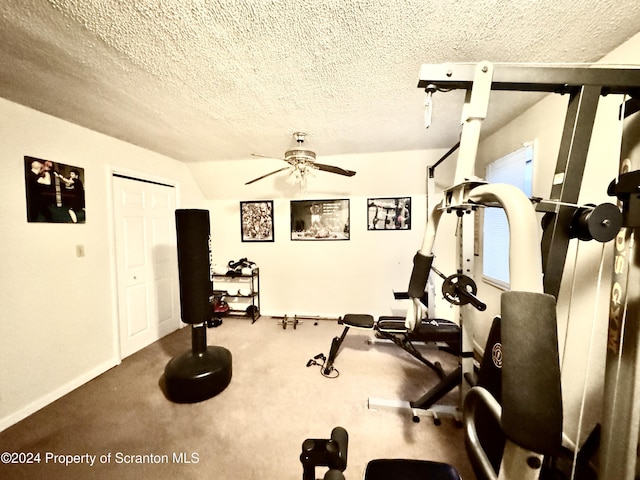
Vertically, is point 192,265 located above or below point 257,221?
below

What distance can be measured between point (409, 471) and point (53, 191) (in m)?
3.35

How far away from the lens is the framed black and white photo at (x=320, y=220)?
3855 mm

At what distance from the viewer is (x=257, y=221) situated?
415cm

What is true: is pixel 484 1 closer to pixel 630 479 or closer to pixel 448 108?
pixel 448 108

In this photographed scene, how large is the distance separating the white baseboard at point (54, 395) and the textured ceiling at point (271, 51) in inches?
99.2

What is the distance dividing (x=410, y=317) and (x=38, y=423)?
9.98ft

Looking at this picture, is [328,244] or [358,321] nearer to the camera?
[358,321]

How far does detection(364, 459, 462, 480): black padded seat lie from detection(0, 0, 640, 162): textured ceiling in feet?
6.50

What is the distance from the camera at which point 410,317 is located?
4.58ft

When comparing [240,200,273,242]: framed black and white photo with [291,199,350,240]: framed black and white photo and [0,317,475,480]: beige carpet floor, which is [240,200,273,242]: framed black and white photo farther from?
[0,317,475,480]: beige carpet floor

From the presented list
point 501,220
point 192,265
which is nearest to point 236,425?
point 192,265

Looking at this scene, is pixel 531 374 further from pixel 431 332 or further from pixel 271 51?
pixel 431 332

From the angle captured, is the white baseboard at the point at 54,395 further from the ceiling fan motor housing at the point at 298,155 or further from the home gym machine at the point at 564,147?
the home gym machine at the point at 564,147

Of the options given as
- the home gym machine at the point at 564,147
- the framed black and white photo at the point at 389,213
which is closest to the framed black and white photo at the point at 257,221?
the framed black and white photo at the point at 389,213
